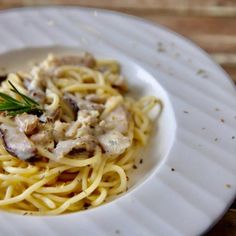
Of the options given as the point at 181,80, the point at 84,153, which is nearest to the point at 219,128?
the point at 181,80

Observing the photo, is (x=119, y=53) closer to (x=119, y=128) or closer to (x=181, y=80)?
(x=181, y=80)

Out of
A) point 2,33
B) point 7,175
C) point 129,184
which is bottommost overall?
point 129,184

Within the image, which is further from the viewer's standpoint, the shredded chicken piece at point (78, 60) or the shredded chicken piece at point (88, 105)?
the shredded chicken piece at point (78, 60)

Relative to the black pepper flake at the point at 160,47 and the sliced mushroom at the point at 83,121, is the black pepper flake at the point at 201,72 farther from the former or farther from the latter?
the sliced mushroom at the point at 83,121

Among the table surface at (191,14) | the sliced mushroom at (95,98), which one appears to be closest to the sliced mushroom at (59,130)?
the sliced mushroom at (95,98)

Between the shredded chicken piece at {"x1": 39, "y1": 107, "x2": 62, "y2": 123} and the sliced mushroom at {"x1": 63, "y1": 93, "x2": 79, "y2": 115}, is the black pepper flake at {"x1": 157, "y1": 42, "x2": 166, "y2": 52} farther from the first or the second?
the shredded chicken piece at {"x1": 39, "y1": 107, "x2": 62, "y2": 123}

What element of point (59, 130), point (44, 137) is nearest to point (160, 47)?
point (59, 130)

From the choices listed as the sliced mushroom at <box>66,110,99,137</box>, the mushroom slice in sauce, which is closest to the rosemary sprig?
the mushroom slice in sauce
